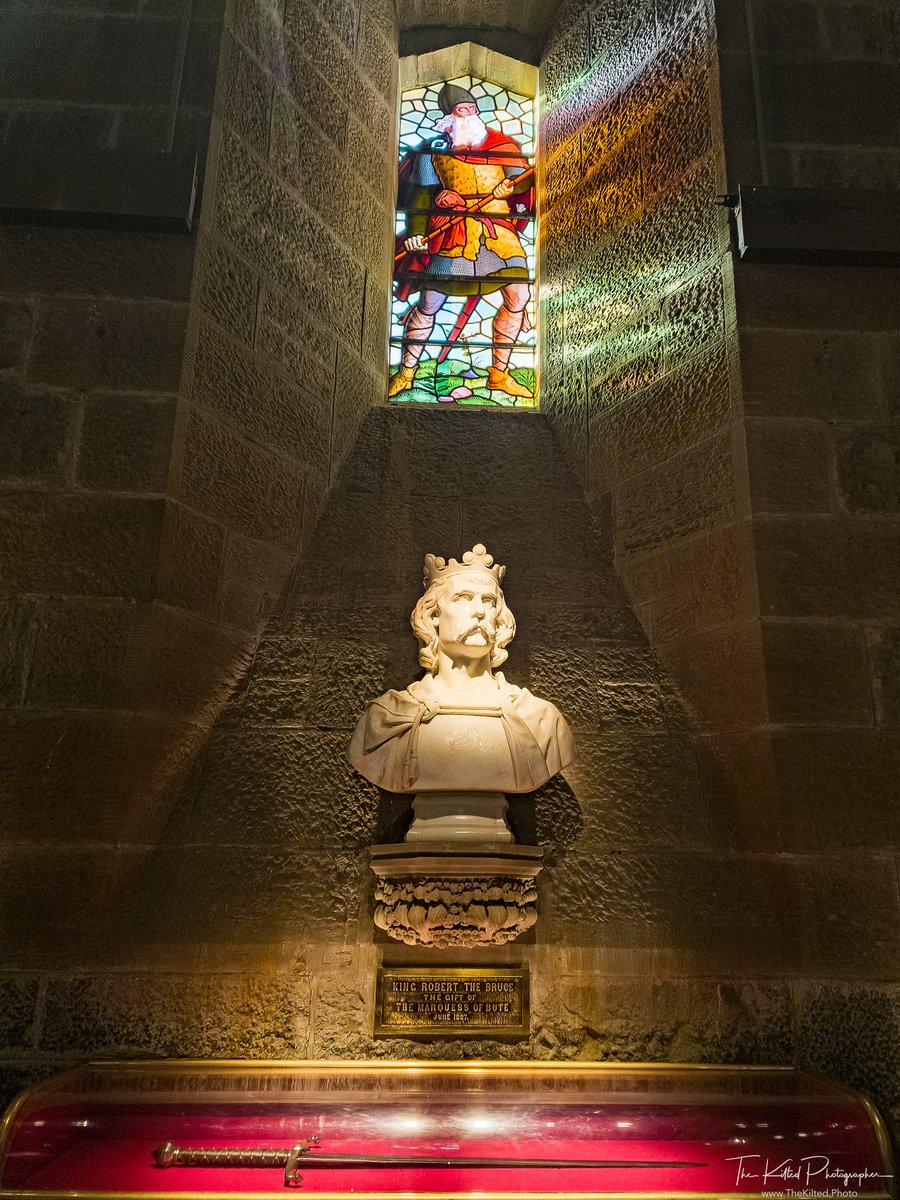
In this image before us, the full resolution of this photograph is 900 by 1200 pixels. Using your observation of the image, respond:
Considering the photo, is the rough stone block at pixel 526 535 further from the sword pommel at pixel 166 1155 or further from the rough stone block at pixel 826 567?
the sword pommel at pixel 166 1155

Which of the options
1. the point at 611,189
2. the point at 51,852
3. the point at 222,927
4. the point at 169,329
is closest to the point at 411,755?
the point at 222,927

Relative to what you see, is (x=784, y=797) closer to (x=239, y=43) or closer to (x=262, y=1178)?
(x=262, y=1178)

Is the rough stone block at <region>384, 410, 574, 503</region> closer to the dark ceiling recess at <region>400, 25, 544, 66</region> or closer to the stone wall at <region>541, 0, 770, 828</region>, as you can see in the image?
the stone wall at <region>541, 0, 770, 828</region>

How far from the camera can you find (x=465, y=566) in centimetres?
288

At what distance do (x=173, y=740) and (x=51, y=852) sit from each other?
0.45 metres

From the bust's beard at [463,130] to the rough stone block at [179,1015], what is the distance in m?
3.69

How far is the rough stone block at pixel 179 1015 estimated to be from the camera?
7.71ft

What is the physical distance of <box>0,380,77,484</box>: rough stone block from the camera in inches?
105

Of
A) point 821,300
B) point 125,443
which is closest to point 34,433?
point 125,443

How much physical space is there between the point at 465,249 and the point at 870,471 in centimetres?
209

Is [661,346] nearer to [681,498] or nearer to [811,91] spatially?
[681,498]

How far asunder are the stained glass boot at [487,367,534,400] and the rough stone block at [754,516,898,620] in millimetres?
1372

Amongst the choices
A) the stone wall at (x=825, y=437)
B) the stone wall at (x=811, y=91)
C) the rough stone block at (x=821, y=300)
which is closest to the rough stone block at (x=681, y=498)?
the stone wall at (x=825, y=437)

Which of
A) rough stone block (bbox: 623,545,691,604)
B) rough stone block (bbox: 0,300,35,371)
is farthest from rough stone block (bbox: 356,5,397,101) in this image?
rough stone block (bbox: 623,545,691,604)
